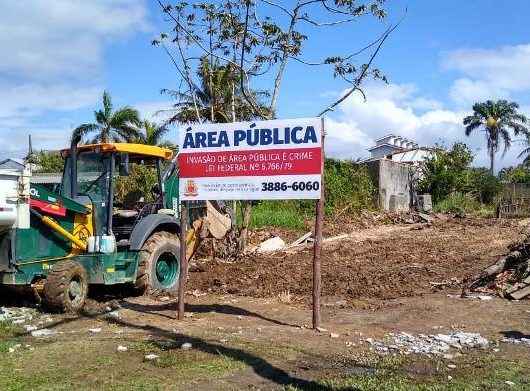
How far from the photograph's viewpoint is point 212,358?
21.8ft

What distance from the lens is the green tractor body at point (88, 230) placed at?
28.7 feet

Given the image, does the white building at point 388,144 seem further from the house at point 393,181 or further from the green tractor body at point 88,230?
the green tractor body at point 88,230

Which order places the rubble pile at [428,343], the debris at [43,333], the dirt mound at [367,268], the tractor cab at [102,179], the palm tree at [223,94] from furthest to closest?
1. the palm tree at [223,94]
2. the dirt mound at [367,268]
3. the tractor cab at [102,179]
4. the debris at [43,333]
5. the rubble pile at [428,343]

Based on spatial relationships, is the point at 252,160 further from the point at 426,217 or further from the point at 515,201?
the point at 515,201

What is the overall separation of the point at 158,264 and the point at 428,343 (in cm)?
538

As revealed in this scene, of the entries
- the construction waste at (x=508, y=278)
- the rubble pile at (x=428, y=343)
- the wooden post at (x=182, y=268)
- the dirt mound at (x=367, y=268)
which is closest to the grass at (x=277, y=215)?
the dirt mound at (x=367, y=268)

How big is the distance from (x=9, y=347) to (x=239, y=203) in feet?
42.5

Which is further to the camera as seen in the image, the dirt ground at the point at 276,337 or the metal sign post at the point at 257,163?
the metal sign post at the point at 257,163

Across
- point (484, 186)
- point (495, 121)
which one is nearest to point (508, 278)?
point (484, 186)

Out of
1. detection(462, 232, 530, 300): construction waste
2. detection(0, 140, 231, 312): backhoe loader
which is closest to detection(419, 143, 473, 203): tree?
detection(462, 232, 530, 300): construction waste

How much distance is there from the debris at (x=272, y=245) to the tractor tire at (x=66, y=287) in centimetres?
899

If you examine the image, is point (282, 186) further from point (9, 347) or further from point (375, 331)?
point (9, 347)

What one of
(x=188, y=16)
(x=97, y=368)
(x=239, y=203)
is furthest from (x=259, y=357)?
(x=239, y=203)

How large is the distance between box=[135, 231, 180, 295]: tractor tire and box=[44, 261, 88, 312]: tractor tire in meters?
1.41
